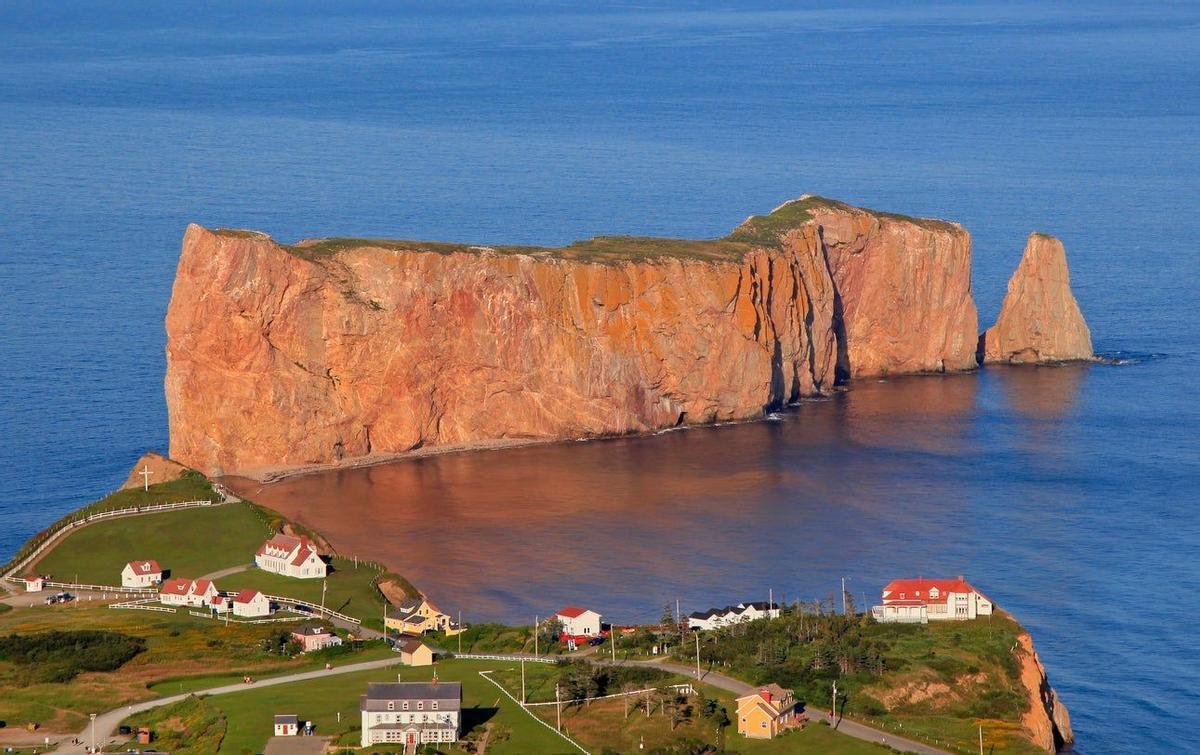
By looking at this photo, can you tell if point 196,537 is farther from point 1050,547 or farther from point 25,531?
point 1050,547

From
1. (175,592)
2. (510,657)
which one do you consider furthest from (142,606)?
(510,657)

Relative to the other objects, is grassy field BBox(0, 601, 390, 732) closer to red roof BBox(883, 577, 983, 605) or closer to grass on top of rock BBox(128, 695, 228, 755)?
grass on top of rock BBox(128, 695, 228, 755)

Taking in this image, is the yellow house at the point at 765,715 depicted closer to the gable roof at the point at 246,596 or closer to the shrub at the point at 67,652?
the shrub at the point at 67,652

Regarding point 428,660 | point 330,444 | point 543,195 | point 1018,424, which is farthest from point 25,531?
point 543,195

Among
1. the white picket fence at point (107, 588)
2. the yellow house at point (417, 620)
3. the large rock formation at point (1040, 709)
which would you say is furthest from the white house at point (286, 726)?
the white picket fence at point (107, 588)

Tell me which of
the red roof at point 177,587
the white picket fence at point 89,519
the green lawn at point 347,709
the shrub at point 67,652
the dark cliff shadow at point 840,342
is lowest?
the green lawn at point 347,709

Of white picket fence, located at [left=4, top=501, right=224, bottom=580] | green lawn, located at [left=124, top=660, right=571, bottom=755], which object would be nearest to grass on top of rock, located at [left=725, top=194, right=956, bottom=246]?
white picket fence, located at [left=4, top=501, right=224, bottom=580]
